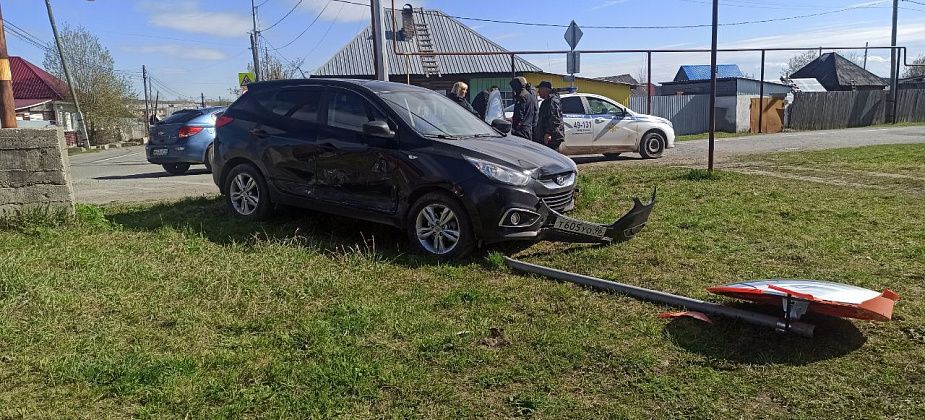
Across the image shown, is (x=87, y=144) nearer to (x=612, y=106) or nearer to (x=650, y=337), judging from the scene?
(x=612, y=106)

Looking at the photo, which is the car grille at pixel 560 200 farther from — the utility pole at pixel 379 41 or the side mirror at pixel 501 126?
the utility pole at pixel 379 41

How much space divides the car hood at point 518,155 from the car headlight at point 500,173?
2.7 inches

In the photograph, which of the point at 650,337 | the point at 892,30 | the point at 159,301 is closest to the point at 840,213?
the point at 650,337

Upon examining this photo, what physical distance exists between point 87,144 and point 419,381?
37.4 meters

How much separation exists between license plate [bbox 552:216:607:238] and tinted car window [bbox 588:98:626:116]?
915cm

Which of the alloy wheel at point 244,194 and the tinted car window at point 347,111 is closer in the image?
the tinted car window at point 347,111

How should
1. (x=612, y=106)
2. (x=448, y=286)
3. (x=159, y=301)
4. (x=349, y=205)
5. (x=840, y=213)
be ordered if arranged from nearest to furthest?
1. (x=159, y=301)
2. (x=448, y=286)
3. (x=349, y=205)
4. (x=840, y=213)
5. (x=612, y=106)

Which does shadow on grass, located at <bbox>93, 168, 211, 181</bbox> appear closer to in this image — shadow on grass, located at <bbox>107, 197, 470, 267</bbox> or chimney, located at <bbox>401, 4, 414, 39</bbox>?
shadow on grass, located at <bbox>107, 197, 470, 267</bbox>

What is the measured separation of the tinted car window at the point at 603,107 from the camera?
47.9 feet

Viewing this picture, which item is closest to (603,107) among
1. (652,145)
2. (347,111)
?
(652,145)

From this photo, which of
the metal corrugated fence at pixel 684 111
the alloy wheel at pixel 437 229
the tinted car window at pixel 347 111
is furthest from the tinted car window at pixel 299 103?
the metal corrugated fence at pixel 684 111

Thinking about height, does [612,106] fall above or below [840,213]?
above

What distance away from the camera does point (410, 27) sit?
3384 cm

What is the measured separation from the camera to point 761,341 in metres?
3.76
